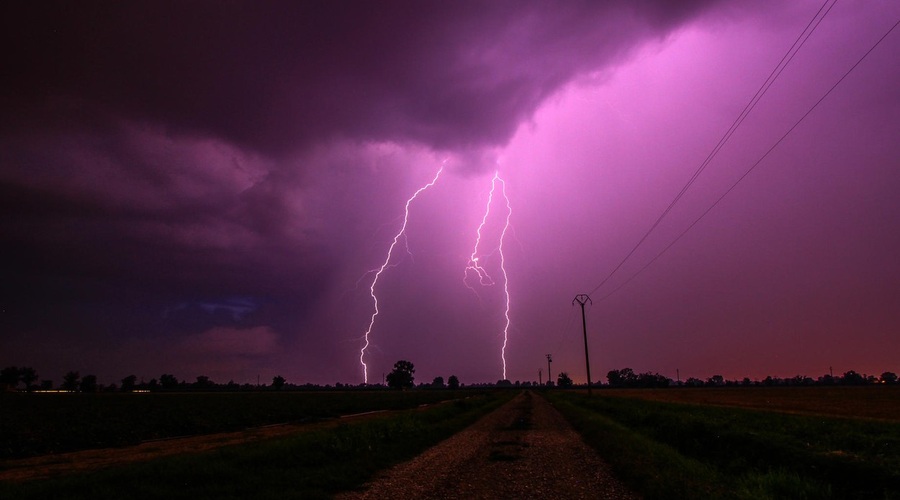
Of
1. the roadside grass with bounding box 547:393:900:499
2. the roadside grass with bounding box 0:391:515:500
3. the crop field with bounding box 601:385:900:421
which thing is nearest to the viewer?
the roadside grass with bounding box 547:393:900:499

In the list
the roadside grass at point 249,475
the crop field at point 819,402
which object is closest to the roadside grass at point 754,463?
the roadside grass at point 249,475

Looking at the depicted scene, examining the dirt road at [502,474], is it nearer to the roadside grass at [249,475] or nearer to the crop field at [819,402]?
the roadside grass at [249,475]

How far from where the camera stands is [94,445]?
25.6 meters

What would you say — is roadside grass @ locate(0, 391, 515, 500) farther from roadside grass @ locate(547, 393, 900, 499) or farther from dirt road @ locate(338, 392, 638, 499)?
roadside grass @ locate(547, 393, 900, 499)

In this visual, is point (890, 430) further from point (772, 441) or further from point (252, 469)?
point (252, 469)

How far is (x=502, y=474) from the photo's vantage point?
500 inches

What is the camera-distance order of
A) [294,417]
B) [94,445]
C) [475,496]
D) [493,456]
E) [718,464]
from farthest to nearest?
[294,417] → [94,445] → [493,456] → [718,464] → [475,496]

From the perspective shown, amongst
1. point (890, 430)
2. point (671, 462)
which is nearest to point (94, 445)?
point (671, 462)

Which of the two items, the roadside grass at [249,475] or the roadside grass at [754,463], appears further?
the roadside grass at [249,475]

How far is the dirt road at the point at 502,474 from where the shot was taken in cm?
1048

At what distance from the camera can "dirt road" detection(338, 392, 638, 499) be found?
10.5 meters

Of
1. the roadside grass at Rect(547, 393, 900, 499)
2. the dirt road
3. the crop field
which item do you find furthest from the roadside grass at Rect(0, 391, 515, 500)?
the crop field

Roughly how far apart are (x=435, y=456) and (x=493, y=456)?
1901mm

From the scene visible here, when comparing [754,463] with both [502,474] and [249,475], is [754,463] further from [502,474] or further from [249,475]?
[249,475]
